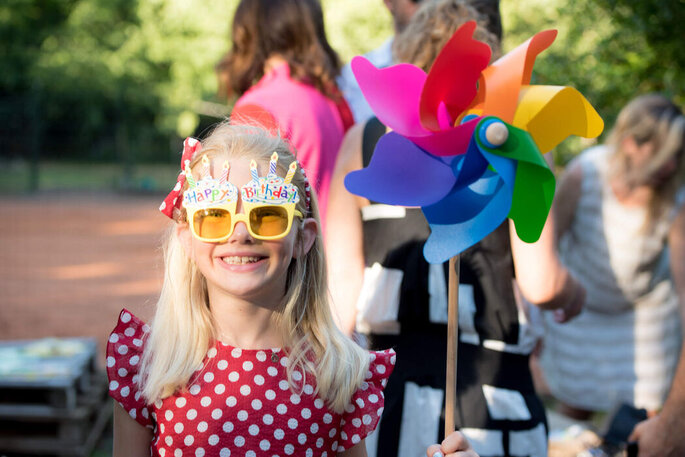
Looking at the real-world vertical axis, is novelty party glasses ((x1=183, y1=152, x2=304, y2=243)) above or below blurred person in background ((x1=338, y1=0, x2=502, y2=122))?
below

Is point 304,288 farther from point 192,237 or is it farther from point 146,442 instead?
point 146,442

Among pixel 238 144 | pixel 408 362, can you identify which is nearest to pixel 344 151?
pixel 238 144

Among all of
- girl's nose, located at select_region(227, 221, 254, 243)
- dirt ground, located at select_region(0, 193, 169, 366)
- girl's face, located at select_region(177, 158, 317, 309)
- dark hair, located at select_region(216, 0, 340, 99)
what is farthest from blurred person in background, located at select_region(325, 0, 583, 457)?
dirt ground, located at select_region(0, 193, 169, 366)

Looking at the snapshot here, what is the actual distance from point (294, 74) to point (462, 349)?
1.31m

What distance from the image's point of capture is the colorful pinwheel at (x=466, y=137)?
5.49 feet

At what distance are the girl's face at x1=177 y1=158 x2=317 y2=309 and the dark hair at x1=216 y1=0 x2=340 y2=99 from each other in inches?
48.7

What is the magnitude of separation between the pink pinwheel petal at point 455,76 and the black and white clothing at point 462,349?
1.29 ft

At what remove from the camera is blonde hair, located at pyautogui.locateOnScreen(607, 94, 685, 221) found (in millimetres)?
3566

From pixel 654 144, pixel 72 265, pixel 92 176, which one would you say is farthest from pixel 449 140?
pixel 92 176

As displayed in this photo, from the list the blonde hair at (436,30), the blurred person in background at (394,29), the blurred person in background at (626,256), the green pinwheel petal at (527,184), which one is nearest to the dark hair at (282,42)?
the blurred person in background at (394,29)

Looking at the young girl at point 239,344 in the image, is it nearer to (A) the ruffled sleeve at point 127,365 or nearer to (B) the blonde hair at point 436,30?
(A) the ruffled sleeve at point 127,365

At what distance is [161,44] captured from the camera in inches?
939

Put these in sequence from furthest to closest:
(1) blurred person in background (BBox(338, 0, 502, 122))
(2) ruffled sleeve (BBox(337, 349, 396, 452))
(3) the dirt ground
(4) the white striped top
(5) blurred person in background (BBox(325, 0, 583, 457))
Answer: (3) the dirt ground
(4) the white striped top
(1) blurred person in background (BBox(338, 0, 502, 122))
(5) blurred person in background (BBox(325, 0, 583, 457))
(2) ruffled sleeve (BBox(337, 349, 396, 452))

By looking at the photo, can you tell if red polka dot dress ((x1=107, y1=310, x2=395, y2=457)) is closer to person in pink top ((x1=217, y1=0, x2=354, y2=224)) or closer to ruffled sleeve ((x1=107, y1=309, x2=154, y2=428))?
ruffled sleeve ((x1=107, y1=309, x2=154, y2=428))
